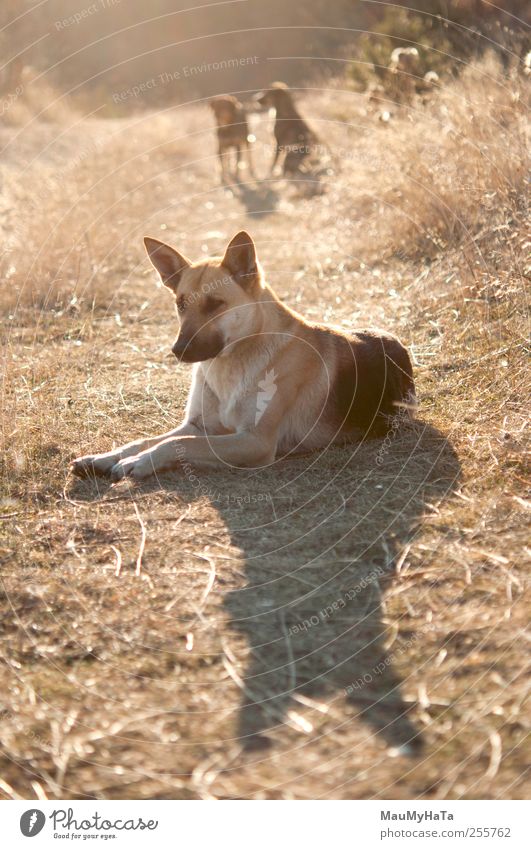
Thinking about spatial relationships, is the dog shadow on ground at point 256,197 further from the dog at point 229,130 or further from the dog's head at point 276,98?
the dog's head at point 276,98

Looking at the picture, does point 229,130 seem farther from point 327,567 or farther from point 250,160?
point 327,567

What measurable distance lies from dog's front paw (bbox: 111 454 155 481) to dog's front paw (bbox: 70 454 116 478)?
75mm

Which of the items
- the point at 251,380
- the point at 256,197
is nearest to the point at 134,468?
the point at 251,380

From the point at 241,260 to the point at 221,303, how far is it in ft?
0.85

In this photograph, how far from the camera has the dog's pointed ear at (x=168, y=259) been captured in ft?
17.9

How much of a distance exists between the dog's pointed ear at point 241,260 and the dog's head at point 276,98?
1133cm

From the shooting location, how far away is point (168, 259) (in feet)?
18.1

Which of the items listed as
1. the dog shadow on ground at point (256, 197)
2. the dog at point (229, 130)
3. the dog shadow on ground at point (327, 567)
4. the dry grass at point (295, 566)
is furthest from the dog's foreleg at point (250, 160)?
the dog shadow on ground at point (327, 567)

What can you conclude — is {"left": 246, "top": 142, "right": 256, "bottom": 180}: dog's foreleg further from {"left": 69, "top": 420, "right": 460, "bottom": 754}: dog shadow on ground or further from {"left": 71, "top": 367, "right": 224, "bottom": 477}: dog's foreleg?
{"left": 69, "top": 420, "right": 460, "bottom": 754}: dog shadow on ground

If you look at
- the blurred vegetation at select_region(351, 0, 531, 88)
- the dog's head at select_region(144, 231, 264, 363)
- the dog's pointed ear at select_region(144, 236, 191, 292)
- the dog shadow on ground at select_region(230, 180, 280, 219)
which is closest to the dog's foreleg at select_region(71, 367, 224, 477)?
the dog's head at select_region(144, 231, 264, 363)

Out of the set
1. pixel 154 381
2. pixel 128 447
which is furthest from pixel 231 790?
pixel 154 381

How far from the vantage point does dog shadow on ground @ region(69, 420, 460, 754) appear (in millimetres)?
3197
